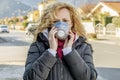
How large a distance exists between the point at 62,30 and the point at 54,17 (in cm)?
20

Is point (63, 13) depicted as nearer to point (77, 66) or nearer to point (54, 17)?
point (54, 17)

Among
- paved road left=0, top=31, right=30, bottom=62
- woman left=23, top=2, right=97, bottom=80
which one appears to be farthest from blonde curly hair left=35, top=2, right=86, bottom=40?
paved road left=0, top=31, right=30, bottom=62

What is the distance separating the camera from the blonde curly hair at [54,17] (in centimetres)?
341

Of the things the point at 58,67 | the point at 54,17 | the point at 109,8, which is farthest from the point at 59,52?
the point at 109,8

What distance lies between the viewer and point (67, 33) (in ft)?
10.7

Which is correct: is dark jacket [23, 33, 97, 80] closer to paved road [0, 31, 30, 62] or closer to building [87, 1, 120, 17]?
paved road [0, 31, 30, 62]

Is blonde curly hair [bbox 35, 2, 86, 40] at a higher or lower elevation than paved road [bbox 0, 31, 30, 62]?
higher

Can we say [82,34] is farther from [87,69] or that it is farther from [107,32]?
[107,32]

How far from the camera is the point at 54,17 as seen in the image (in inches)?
133

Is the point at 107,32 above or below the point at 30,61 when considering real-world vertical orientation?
below

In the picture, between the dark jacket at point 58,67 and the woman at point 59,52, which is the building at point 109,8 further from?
the dark jacket at point 58,67

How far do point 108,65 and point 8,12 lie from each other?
17378cm

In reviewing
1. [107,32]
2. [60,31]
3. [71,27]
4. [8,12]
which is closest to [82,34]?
[71,27]

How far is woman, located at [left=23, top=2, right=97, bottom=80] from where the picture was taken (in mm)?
3283
